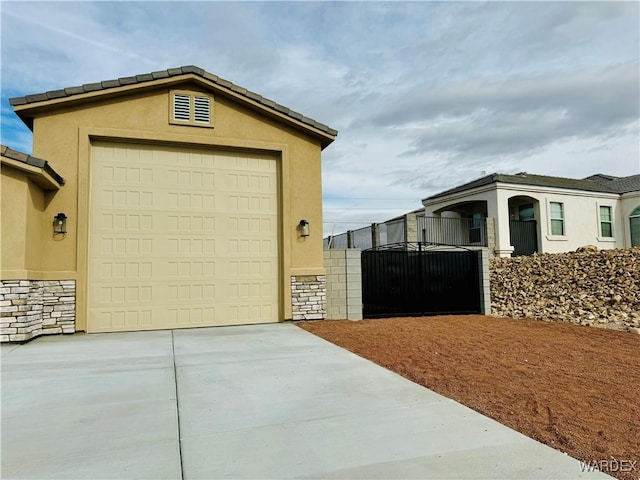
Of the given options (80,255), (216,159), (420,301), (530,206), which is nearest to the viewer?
(80,255)

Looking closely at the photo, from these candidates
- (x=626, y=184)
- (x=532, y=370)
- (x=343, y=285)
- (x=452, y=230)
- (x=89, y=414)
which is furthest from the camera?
(x=626, y=184)

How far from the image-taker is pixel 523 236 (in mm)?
17219

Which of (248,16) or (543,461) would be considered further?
(248,16)

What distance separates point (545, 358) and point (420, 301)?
4780 millimetres

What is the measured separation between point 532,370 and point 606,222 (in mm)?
17387

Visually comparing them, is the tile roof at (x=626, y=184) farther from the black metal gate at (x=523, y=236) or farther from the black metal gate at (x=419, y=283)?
the black metal gate at (x=419, y=283)

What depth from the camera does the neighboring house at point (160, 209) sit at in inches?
312

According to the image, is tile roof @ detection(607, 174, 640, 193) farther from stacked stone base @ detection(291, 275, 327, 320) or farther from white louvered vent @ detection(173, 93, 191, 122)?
white louvered vent @ detection(173, 93, 191, 122)

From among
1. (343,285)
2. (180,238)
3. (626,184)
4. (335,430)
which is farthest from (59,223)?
(626,184)

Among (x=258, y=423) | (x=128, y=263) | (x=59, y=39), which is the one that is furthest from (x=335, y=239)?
(x=258, y=423)

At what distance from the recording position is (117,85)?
8.55m

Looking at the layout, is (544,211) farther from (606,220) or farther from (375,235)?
(375,235)

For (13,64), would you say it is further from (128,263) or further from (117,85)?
(128,263)

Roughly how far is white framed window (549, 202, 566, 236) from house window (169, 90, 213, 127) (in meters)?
15.0
